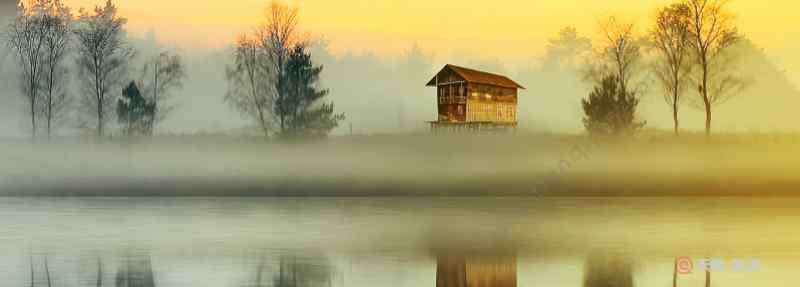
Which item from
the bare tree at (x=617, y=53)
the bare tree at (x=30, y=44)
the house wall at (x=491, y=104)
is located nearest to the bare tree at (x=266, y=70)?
the house wall at (x=491, y=104)

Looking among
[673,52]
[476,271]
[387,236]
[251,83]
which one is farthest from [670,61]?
[476,271]

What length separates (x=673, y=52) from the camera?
16422 mm

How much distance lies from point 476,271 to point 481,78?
7.45 metres

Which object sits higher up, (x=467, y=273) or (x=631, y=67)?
(x=631, y=67)

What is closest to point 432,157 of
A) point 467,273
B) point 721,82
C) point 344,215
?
point 344,215

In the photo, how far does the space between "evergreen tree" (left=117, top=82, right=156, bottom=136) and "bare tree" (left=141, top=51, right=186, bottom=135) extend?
112 millimetres

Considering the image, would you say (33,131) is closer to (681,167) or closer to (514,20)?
(514,20)

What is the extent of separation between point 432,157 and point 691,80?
14.0 ft

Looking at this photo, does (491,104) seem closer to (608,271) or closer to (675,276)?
(608,271)

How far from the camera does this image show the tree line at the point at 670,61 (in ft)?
53.6

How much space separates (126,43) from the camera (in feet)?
55.7

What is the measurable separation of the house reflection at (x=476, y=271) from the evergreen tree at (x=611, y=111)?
665 cm

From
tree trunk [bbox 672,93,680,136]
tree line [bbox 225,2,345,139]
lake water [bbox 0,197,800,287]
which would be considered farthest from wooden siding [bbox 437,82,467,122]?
tree trunk [bbox 672,93,680,136]

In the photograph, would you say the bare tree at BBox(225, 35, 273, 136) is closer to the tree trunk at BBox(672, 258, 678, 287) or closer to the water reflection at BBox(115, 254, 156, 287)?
the water reflection at BBox(115, 254, 156, 287)
